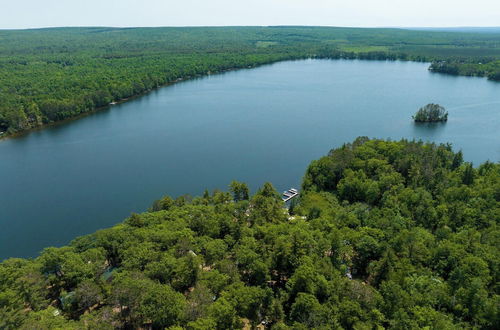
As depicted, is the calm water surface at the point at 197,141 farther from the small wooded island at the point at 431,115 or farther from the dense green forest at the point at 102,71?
the dense green forest at the point at 102,71

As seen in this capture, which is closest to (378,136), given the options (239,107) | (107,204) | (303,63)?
(239,107)

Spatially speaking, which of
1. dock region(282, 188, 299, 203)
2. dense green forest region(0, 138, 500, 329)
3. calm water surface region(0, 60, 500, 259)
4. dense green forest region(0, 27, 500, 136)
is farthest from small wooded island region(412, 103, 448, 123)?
dense green forest region(0, 27, 500, 136)

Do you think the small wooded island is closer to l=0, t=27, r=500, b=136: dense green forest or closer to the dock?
the dock

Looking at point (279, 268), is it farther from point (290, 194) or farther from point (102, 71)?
point (102, 71)

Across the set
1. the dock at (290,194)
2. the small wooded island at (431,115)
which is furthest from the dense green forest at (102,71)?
the small wooded island at (431,115)

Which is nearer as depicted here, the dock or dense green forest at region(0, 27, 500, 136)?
the dock

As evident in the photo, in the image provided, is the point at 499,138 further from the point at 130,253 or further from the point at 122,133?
the point at 122,133
